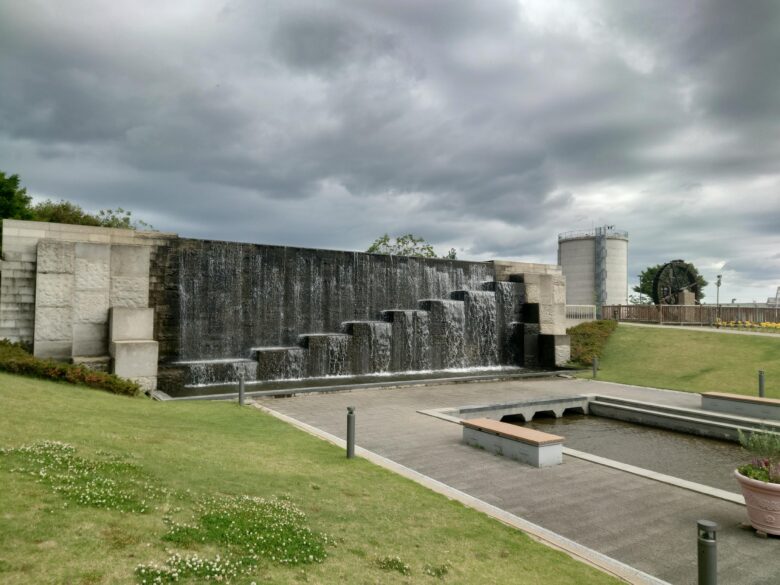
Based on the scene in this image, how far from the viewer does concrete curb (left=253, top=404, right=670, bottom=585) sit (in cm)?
563

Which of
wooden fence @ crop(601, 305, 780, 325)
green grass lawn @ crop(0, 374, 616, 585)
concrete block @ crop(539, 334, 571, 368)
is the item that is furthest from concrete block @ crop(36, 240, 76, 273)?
wooden fence @ crop(601, 305, 780, 325)

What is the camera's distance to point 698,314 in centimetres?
3778

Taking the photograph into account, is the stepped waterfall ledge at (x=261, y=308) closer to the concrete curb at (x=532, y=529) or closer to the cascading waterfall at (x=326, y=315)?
the cascading waterfall at (x=326, y=315)

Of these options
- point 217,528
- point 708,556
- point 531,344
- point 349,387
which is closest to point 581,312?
point 531,344

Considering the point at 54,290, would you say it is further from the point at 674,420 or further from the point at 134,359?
the point at 674,420

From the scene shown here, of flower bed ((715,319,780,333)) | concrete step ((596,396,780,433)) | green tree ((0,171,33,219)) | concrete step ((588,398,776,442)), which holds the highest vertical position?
green tree ((0,171,33,219))

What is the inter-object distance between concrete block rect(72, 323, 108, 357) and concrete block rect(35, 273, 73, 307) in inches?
37.7

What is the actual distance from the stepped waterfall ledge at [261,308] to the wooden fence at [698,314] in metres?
10.8

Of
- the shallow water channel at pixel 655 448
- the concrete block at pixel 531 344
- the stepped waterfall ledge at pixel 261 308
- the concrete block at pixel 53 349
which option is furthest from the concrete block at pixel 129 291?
the concrete block at pixel 531 344

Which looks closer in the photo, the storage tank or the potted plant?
the potted plant

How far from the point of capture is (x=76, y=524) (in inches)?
179

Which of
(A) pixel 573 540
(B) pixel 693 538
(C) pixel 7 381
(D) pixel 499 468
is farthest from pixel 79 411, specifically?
(B) pixel 693 538

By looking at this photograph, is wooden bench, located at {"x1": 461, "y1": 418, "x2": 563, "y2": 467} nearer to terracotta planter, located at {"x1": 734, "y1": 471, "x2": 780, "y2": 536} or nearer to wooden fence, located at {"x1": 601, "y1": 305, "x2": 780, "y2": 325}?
terracotta planter, located at {"x1": 734, "y1": 471, "x2": 780, "y2": 536}

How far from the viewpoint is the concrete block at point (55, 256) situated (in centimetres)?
1711
